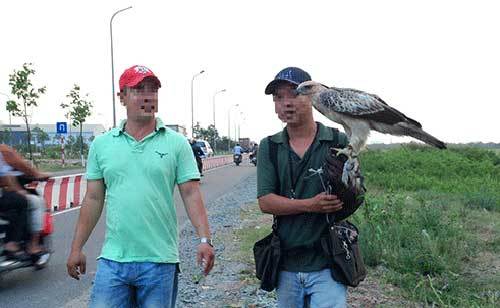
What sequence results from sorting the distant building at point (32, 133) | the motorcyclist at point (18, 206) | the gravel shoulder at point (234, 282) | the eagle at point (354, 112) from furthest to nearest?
the distant building at point (32, 133)
the motorcyclist at point (18, 206)
the gravel shoulder at point (234, 282)
the eagle at point (354, 112)

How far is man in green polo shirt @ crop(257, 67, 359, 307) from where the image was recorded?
2.82m

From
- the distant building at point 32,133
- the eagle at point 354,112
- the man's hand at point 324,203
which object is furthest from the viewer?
the distant building at point 32,133

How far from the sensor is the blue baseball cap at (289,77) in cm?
284

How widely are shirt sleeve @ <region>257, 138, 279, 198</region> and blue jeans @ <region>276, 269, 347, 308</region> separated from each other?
17.6 inches

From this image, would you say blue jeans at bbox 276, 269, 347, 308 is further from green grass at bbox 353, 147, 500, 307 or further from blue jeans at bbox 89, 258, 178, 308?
green grass at bbox 353, 147, 500, 307

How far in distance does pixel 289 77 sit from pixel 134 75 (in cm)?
88

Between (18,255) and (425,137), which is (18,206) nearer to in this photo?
(18,255)

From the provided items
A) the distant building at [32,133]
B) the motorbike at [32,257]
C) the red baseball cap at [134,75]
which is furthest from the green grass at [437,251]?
the motorbike at [32,257]

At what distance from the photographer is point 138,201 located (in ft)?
9.79

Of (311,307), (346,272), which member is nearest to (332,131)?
(346,272)

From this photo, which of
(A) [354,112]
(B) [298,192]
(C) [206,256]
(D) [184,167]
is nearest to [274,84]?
(A) [354,112]

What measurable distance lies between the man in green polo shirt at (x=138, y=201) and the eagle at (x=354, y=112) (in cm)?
84

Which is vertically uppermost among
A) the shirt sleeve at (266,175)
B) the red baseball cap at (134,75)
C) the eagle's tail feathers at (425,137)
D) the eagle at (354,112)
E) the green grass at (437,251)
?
the red baseball cap at (134,75)

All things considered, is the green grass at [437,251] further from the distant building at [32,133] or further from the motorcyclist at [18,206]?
the motorcyclist at [18,206]
